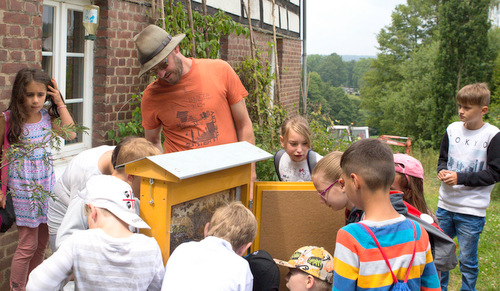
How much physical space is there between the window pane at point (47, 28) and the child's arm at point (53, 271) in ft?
9.73

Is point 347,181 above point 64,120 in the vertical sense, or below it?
below

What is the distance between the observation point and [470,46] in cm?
2427

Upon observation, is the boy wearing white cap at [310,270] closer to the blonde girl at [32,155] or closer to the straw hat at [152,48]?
the straw hat at [152,48]

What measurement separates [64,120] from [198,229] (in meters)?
1.78

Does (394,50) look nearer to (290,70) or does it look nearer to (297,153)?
(290,70)

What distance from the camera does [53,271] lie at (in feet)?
6.23

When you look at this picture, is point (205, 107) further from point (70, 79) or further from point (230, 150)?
point (70, 79)

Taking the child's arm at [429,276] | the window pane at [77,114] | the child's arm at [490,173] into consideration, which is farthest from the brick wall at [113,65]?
the child's arm at [429,276]

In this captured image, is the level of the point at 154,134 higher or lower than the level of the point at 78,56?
lower

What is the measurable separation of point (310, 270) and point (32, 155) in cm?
195

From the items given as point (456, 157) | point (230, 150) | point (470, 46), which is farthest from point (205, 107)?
point (470, 46)

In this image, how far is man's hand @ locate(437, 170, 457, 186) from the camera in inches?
151

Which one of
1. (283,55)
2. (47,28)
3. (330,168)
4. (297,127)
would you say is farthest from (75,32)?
(283,55)

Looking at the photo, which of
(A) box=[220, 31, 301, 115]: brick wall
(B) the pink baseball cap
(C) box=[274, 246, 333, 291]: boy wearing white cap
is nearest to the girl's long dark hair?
(C) box=[274, 246, 333, 291]: boy wearing white cap
